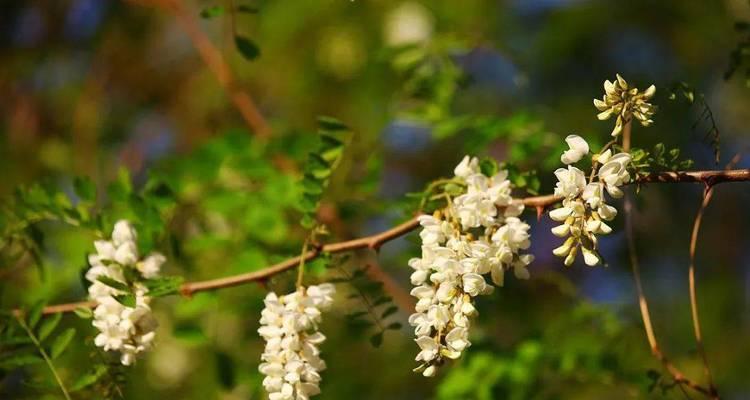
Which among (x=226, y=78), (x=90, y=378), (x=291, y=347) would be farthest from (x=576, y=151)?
(x=226, y=78)

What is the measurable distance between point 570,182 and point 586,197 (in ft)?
0.06

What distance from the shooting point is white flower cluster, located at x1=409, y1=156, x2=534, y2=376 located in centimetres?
76

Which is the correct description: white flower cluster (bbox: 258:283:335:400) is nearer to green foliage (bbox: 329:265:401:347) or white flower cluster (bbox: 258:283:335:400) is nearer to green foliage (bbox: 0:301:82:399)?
green foliage (bbox: 329:265:401:347)

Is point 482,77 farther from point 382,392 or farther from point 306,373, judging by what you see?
point 306,373

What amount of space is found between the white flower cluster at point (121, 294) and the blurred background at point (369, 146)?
120 mm

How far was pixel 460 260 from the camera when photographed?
774 mm

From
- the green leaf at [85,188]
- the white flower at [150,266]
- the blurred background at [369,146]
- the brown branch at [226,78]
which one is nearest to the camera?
the white flower at [150,266]

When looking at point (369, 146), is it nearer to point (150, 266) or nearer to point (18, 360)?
point (150, 266)

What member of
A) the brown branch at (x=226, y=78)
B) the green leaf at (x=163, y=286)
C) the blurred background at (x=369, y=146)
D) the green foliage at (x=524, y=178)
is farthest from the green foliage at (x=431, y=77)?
the green leaf at (x=163, y=286)


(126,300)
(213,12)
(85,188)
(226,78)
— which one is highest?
(226,78)

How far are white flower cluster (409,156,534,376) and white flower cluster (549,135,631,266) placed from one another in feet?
0.19

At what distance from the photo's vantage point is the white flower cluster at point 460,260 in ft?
2.51

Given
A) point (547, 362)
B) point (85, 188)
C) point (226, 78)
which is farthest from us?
point (226, 78)

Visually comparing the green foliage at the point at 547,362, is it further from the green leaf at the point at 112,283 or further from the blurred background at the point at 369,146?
the green leaf at the point at 112,283
